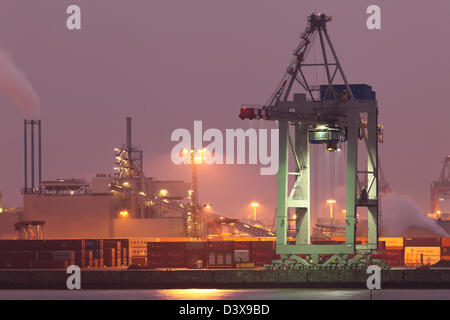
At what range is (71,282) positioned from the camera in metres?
90.6

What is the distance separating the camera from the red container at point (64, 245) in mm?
97625

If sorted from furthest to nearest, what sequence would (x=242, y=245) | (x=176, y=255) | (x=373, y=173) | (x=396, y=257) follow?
(x=396, y=257) < (x=176, y=255) < (x=242, y=245) < (x=373, y=173)

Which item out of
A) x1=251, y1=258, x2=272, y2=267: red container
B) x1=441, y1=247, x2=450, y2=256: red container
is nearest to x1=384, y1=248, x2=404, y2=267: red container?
x1=441, y1=247, x2=450, y2=256: red container

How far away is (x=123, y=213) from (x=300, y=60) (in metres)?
48.6

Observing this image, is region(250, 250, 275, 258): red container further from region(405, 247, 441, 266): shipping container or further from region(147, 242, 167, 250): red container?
region(405, 247, 441, 266): shipping container

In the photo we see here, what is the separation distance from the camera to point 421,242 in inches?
4033

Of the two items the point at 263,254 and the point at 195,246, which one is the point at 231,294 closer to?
the point at 195,246

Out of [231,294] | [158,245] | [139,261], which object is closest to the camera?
[231,294]

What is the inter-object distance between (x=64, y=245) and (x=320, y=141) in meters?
26.7

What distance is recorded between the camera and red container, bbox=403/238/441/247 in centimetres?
10212

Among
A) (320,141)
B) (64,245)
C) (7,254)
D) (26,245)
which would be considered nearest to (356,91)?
(320,141)
